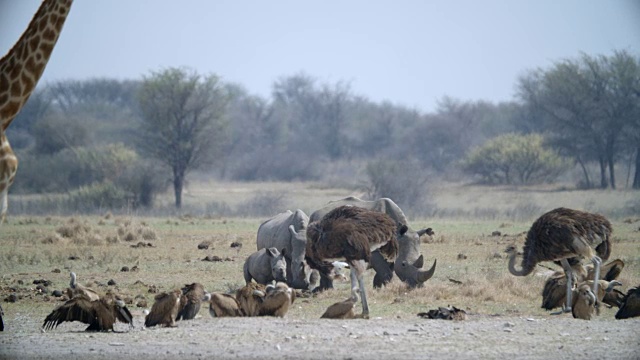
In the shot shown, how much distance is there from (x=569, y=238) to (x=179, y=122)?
35.5 m

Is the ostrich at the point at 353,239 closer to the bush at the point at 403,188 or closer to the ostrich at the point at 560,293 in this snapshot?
the ostrich at the point at 560,293

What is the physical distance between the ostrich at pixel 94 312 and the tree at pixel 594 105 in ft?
125

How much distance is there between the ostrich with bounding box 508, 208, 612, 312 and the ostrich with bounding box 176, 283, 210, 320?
443 centimetres

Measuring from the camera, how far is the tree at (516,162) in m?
50.8

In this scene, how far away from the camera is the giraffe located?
990 cm

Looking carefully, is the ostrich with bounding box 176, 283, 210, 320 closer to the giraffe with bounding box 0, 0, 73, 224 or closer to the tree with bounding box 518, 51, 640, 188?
the giraffe with bounding box 0, 0, 73, 224

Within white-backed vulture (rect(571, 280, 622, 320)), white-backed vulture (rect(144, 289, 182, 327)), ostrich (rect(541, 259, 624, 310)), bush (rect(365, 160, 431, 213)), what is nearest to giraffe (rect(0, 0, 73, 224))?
white-backed vulture (rect(144, 289, 182, 327))

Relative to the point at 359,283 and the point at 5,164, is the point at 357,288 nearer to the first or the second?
the point at 359,283

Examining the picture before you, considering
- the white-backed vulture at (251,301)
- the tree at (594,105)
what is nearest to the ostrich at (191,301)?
the white-backed vulture at (251,301)

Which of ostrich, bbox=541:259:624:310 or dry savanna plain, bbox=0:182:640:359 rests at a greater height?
ostrich, bbox=541:259:624:310

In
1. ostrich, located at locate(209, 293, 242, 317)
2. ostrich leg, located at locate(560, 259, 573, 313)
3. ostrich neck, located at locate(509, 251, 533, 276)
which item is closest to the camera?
ostrich, located at locate(209, 293, 242, 317)

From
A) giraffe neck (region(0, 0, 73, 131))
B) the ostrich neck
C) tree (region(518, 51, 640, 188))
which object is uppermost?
tree (region(518, 51, 640, 188))

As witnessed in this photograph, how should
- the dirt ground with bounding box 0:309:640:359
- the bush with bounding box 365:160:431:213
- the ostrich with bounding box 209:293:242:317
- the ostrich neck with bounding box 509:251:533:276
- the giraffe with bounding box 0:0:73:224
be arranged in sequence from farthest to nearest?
the bush with bounding box 365:160:431:213, the ostrich neck with bounding box 509:251:533:276, the ostrich with bounding box 209:293:242:317, the dirt ground with bounding box 0:309:640:359, the giraffe with bounding box 0:0:73:224

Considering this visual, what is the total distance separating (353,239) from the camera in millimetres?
12531
